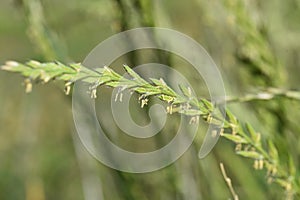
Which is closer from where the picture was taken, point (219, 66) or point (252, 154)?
point (252, 154)

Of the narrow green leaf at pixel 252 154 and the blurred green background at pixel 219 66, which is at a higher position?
the blurred green background at pixel 219 66

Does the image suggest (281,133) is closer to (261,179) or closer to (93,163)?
(261,179)

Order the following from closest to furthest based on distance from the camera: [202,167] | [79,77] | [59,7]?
[79,77] < [202,167] < [59,7]

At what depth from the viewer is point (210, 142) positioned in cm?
100

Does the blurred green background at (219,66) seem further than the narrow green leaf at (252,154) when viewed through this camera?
Yes

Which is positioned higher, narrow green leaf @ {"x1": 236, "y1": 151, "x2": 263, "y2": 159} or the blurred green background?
the blurred green background

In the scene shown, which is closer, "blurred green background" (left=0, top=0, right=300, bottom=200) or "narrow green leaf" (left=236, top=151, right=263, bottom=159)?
"narrow green leaf" (left=236, top=151, right=263, bottom=159)

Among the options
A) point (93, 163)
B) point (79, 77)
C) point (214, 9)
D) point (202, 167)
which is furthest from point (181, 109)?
point (93, 163)

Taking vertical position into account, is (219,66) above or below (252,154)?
above

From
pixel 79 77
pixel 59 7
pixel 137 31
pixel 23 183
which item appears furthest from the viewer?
pixel 23 183

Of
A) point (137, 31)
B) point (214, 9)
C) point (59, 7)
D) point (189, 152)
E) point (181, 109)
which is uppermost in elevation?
point (59, 7)

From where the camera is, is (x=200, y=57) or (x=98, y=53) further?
(x=200, y=57)

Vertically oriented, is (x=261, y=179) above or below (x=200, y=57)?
below

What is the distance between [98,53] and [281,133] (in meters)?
0.30
